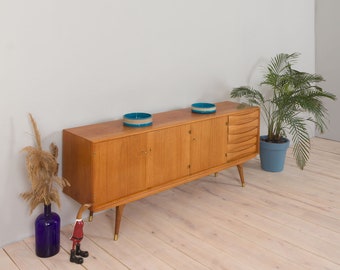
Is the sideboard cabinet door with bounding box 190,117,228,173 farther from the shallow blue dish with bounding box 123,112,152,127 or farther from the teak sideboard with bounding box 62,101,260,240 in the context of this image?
the shallow blue dish with bounding box 123,112,152,127

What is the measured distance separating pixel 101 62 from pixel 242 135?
127 centimetres

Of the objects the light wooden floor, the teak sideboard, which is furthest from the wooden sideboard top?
the light wooden floor

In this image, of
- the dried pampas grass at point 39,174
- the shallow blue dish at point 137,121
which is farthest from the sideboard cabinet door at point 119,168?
the dried pampas grass at point 39,174

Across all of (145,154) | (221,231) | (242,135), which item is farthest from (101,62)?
(221,231)

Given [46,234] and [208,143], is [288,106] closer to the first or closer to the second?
[208,143]

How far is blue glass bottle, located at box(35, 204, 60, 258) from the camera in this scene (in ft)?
7.49

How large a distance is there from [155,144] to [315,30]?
3.08 metres

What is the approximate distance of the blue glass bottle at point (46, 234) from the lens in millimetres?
2283

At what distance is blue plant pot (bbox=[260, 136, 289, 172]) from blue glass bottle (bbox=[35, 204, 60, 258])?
2113mm

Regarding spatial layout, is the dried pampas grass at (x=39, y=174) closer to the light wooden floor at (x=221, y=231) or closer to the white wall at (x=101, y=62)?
the white wall at (x=101, y=62)

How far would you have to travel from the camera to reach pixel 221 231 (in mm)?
2619

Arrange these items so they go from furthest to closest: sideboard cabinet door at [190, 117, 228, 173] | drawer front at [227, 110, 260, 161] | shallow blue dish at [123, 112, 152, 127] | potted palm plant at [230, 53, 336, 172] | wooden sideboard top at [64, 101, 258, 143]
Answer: potted palm plant at [230, 53, 336, 172]
drawer front at [227, 110, 260, 161]
sideboard cabinet door at [190, 117, 228, 173]
shallow blue dish at [123, 112, 152, 127]
wooden sideboard top at [64, 101, 258, 143]

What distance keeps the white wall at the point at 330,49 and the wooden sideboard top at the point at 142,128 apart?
1908 mm

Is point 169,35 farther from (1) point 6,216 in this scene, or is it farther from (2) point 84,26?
(1) point 6,216
